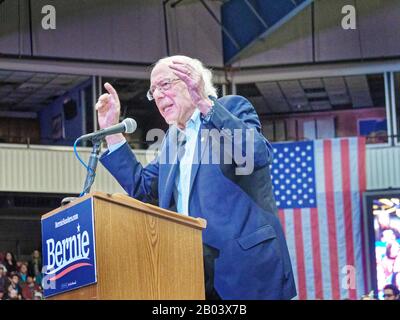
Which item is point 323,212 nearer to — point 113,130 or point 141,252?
point 113,130

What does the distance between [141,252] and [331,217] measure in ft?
32.0

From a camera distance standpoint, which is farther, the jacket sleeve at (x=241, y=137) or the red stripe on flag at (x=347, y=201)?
the red stripe on flag at (x=347, y=201)

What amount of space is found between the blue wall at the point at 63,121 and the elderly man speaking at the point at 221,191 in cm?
1073

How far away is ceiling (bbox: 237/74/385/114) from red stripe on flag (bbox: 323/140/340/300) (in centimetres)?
241

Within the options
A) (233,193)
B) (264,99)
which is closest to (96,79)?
(264,99)

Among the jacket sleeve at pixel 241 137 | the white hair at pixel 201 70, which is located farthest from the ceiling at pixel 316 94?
the jacket sleeve at pixel 241 137

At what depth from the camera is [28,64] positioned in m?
13.9

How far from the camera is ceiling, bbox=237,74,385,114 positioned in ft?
49.0

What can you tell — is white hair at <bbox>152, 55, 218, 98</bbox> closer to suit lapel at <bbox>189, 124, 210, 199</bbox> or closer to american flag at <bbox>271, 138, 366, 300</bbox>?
suit lapel at <bbox>189, 124, 210, 199</bbox>

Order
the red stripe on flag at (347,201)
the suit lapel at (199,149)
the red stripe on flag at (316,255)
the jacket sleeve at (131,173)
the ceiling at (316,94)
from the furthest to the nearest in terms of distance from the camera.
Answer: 1. the ceiling at (316,94)
2. the red stripe on flag at (347,201)
3. the red stripe on flag at (316,255)
4. the jacket sleeve at (131,173)
5. the suit lapel at (199,149)

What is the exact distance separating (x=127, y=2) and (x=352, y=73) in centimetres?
368

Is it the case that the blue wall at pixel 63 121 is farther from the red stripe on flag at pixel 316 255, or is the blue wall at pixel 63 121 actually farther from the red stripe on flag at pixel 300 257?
the red stripe on flag at pixel 316 255

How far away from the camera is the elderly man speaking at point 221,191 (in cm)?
351
